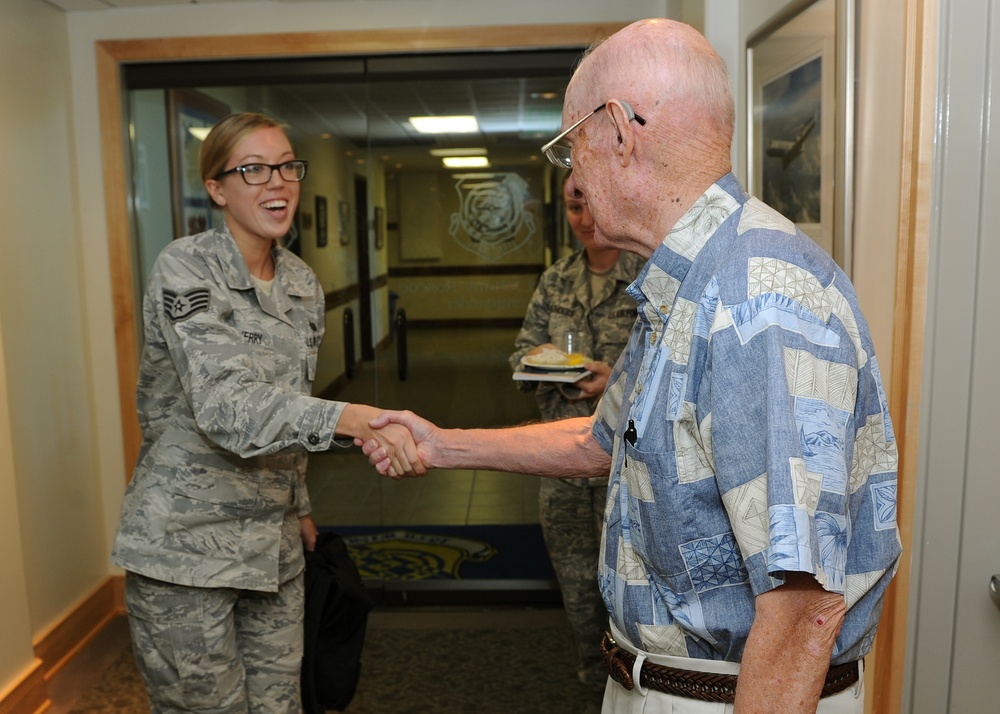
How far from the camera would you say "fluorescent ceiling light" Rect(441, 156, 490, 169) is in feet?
13.7

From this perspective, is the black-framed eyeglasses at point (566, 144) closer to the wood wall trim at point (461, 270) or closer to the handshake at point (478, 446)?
the handshake at point (478, 446)

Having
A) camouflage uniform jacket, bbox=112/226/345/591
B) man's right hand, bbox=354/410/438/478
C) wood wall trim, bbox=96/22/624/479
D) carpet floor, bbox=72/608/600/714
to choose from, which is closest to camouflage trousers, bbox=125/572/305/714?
camouflage uniform jacket, bbox=112/226/345/591

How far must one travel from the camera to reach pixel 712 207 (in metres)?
1.22

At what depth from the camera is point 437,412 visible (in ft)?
14.4

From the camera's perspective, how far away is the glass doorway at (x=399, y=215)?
13.1ft

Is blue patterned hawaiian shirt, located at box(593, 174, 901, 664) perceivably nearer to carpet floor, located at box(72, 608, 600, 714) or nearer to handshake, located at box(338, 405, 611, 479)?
handshake, located at box(338, 405, 611, 479)

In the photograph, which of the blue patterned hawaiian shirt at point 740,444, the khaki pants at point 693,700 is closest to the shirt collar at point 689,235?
the blue patterned hawaiian shirt at point 740,444

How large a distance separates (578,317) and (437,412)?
4.21ft

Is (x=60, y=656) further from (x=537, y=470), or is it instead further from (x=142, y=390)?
(x=537, y=470)

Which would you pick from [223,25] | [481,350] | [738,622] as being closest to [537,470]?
[738,622]

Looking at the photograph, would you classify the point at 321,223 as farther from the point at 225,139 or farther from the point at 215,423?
the point at 215,423

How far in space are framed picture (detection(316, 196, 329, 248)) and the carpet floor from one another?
1.77 meters

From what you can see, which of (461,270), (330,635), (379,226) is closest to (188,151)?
(379,226)

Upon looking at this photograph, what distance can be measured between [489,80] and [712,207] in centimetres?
297
